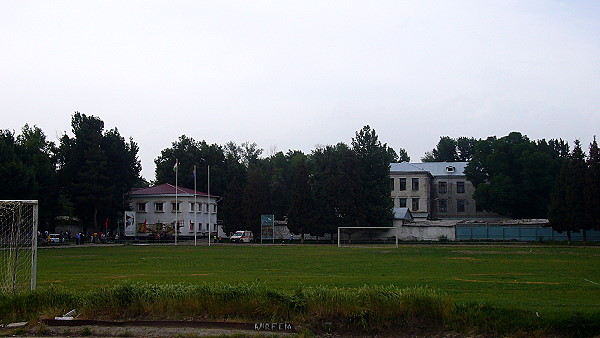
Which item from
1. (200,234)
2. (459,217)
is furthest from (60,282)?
(459,217)

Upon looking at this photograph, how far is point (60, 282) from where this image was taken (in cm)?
2389

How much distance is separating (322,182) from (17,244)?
67515mm

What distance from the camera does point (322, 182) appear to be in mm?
83875

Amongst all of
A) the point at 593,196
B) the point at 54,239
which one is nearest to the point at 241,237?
the point at 54,239

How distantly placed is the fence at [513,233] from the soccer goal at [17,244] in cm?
6677

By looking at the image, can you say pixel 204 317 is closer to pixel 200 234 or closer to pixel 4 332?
pixel 4 332

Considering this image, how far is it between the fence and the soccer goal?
6677 centimetres

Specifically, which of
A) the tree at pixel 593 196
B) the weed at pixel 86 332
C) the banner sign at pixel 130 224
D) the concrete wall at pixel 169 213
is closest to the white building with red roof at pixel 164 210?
the concrete wall at pixel 169 213

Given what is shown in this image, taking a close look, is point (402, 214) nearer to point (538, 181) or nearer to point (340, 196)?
point (340, 196)

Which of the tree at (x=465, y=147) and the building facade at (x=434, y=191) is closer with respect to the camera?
the building facade at (x=434, y=191)

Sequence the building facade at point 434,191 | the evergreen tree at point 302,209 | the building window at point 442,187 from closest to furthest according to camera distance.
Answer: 1. the evergreen tree at point 302,209
2. the building facade at point 434,191
3. the building window at point 442,187

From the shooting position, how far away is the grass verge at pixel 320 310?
12.3m

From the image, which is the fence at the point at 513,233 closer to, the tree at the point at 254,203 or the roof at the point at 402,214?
the roof at the point at 402,214

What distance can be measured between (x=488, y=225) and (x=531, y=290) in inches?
2470
